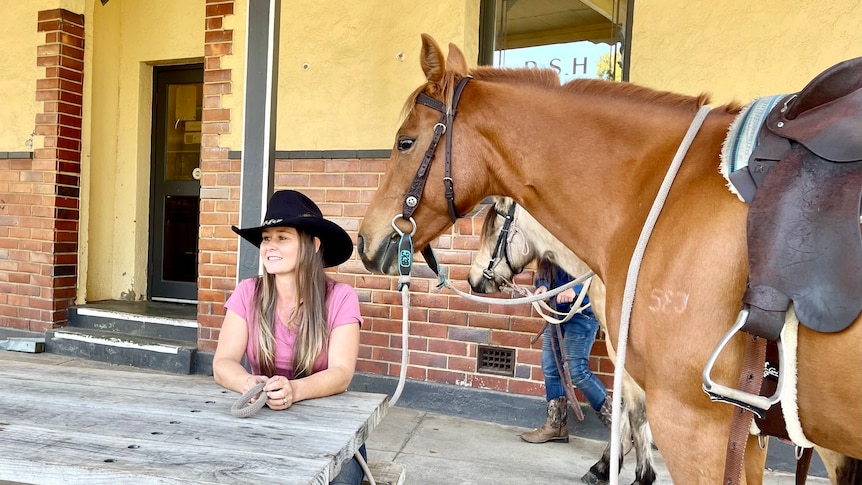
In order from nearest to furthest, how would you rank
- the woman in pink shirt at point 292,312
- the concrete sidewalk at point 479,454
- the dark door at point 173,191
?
the woman in pink shirt at point 292,312 → the concrete sidewalk at point 479,454 → the dark door at point 173,191

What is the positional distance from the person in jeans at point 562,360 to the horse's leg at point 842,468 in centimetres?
136

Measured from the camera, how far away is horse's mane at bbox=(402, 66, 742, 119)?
1.73 meters

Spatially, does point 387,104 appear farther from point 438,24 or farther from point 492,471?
point 492,471

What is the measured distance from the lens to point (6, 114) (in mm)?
5301

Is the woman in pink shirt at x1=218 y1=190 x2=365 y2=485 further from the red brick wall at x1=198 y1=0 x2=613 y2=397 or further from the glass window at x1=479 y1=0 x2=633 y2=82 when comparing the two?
the glass window at x1=479 y1=0 x2=633 y2=82

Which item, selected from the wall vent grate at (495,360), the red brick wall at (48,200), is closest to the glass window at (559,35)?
the wall vent grate at (495,360)

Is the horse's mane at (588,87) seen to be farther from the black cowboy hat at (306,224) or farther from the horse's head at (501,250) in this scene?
the horse's head at (501,250)

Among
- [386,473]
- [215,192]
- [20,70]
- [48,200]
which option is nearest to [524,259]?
[386,473]

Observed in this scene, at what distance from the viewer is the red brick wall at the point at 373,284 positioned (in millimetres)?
3947

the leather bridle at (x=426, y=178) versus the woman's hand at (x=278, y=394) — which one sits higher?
the leather bridle at (x=426, y=178)

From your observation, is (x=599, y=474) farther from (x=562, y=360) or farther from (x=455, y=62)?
(x=455, y=62)

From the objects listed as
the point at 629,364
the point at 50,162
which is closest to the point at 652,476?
the point at 629,364

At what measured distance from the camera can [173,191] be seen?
19.3 ft

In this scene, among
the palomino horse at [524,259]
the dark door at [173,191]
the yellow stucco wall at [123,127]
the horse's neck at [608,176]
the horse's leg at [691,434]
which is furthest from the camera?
the dark door at [173,191]
